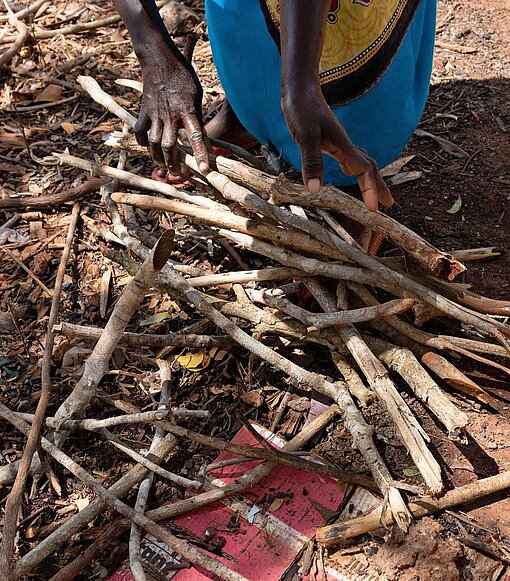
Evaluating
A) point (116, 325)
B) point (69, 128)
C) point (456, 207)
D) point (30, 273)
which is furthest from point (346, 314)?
point (69, 128)

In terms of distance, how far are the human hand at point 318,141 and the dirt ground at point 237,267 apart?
24.0 inches

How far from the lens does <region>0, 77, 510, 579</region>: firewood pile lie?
1632 mm

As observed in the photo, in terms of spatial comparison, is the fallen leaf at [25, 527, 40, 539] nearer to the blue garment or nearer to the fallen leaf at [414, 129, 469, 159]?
the blue garment

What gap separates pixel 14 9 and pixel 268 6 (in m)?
2.09

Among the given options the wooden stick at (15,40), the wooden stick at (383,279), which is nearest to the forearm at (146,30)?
the wooden stick at (383,279)

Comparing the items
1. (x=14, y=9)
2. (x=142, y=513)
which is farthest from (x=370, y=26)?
(x=14, y=9)

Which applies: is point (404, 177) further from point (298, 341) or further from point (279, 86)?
point (298, 341)

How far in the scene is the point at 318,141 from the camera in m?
1.51

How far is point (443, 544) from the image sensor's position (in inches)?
62.5

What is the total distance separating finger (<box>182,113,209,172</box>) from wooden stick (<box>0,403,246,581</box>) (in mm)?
841

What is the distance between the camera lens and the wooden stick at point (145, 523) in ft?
5.19

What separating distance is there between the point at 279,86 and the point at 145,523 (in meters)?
1.30

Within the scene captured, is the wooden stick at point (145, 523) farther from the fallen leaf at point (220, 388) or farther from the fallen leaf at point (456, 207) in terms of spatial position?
the fallen leaf at point (456, 207)

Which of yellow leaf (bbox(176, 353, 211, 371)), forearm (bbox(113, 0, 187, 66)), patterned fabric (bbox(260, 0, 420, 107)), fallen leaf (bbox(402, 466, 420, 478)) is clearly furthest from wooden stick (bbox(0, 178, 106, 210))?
fallen leaf (bbox(402, 466, 420, 478))
